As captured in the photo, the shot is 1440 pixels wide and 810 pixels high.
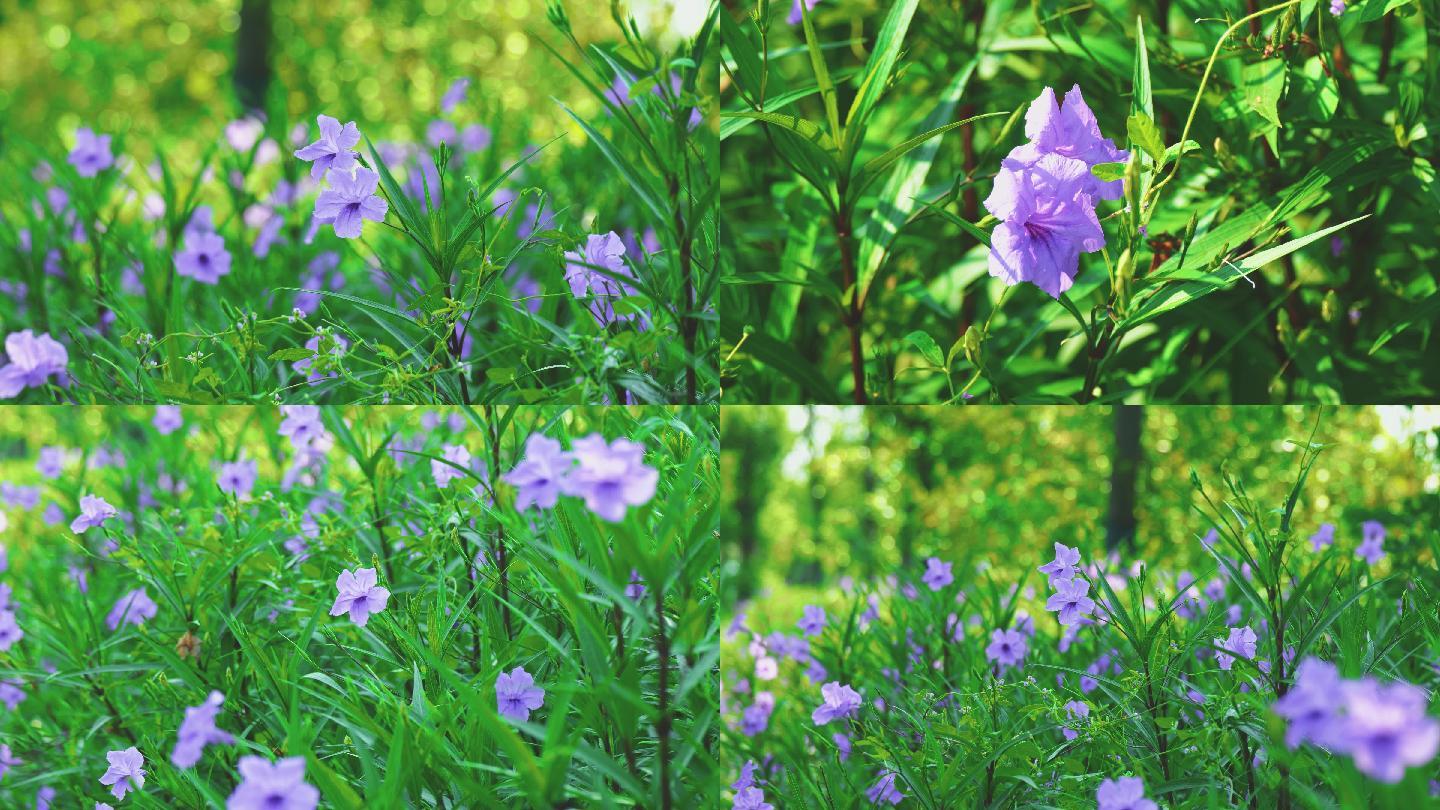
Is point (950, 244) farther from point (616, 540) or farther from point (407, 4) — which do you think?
point (407, 4)

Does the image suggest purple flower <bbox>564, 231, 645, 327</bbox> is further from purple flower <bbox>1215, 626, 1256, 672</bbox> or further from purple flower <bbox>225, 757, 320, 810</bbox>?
purple flower <bbox>1215, 626, 1256, 672</bbox>

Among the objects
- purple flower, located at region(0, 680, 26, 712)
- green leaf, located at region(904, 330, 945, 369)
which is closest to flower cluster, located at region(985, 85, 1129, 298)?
green leaf, located at region(904, 330, 945, 369)

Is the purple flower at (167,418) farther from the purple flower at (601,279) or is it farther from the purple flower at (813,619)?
the purple flower at (813,619)

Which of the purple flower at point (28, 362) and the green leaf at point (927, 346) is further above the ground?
the green leaf at point (927, 346)

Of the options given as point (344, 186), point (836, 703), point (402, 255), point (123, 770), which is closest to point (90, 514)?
point (123, 770)

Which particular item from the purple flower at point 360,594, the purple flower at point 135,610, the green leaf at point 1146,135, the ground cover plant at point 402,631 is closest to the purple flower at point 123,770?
the ground cover plant at point 402,631
